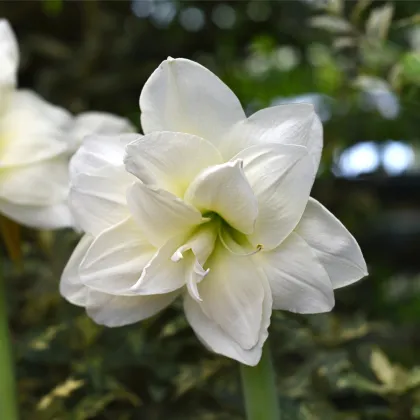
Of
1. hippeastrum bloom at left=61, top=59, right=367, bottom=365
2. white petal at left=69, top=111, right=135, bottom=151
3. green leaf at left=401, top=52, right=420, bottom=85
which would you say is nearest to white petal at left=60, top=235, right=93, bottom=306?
hippeastrum bloom at left=61, top=59, right=367, bottom=365

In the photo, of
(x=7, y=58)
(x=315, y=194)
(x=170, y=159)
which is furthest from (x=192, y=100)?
(x=315, y=194)

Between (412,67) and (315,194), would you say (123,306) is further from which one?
(315,194)

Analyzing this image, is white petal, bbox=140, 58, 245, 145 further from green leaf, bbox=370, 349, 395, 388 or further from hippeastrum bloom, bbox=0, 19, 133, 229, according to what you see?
green leaf, bbox=370, 349, 395, 388

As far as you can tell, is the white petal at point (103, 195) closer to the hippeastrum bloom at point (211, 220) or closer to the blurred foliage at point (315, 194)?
the hippeastrum bloom at point (211, 220)

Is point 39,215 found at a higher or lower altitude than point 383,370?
higher

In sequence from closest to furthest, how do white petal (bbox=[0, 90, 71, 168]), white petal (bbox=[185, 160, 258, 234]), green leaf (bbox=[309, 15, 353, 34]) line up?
white petal (bbox=[185, 160, 258, 234]) < white petal (bbox=[0, 90, 71, 168]) < green leaf (bbox=[309, 15, 353, 34])
